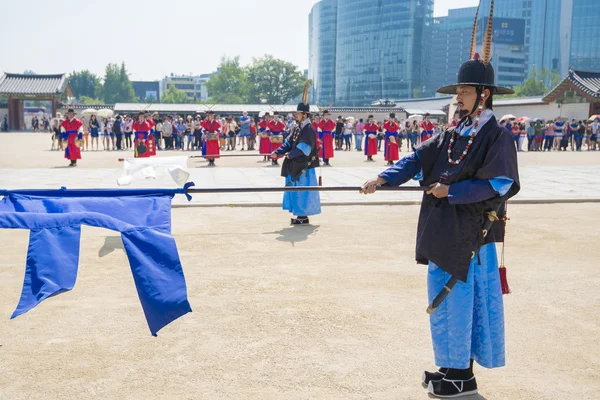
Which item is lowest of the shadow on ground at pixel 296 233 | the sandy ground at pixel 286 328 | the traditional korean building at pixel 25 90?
the sandy ground at pixel 286 328

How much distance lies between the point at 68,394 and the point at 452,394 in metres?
2.23

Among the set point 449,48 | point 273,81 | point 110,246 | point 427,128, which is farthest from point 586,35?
point 110,246

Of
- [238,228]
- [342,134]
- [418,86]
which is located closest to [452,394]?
[238,228]

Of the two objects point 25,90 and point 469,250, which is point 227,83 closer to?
point 25,90

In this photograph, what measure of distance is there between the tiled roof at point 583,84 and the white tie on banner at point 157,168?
31339mm

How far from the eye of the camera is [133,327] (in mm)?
4336

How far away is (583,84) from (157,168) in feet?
108

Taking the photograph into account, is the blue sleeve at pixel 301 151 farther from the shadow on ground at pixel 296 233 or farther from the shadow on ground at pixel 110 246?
the shadow on ground at pixel 110 246

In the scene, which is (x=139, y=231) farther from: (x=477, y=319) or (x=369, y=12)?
(x=369, y=12)

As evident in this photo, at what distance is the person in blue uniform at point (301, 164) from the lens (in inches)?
326

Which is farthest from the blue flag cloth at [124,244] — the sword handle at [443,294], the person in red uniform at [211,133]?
the person in red uniform at [211,133]

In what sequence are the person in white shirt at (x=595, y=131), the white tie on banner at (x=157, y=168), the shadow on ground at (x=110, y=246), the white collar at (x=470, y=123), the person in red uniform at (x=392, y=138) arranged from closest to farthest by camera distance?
the white collar at (x=470, y=123) → the white tie on banner at (x=157, y=168) → the shadow on ground at (x=110, y=246) → the person in red uniform at (x=392, y=138) → the person in white shirt at (x=595, y=131)

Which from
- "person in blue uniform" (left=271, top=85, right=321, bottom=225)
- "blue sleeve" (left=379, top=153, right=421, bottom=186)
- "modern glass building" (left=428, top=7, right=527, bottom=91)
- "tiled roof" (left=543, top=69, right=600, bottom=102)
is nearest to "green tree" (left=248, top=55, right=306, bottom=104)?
"modern glass building" (left=428, top=7, right=527, bottom=91)

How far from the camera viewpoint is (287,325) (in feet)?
14.4
